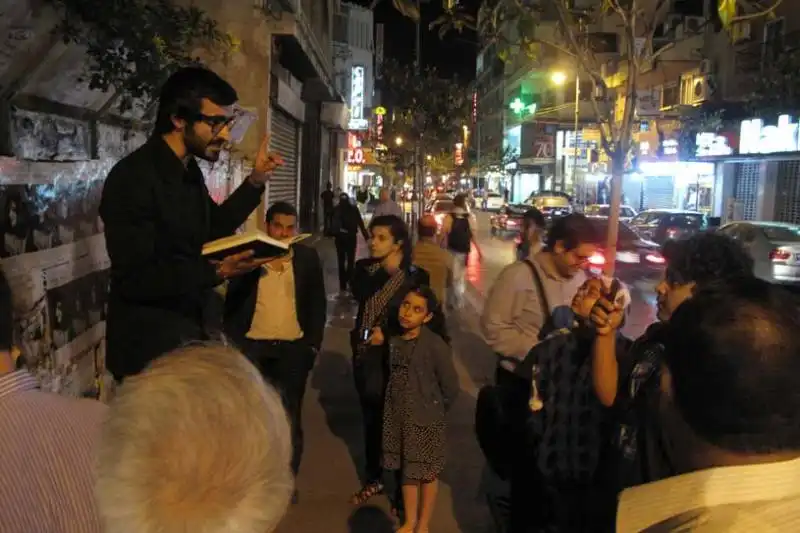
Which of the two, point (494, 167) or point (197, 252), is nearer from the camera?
point (197, 252)

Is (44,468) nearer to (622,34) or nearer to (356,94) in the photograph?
(622,34)

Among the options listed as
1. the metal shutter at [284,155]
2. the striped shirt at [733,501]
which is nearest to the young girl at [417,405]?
the striped shirt at [733,501]

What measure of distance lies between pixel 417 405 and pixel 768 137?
27.2 m

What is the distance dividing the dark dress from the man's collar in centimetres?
324

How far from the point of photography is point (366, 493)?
554cm

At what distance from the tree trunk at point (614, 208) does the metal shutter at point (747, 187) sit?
27.7 m

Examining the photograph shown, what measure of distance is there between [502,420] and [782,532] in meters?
2.70

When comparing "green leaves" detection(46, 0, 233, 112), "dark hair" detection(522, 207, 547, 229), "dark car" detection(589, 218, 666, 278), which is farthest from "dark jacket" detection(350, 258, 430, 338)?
"dark car" detection(589, 218, 666, 278)

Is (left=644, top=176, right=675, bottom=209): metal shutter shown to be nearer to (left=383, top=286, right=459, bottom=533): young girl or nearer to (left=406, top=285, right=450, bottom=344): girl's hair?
(left=406, top=285, right=450, bottom=344): girl's hair

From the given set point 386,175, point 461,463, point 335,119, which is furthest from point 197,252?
point 386,175

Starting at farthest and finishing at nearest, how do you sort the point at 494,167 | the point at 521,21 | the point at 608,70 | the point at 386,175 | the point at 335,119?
the point at 494,167 → the point at 386,175 → the point at 608,70 → the point at 335,119 → the point at 521,21

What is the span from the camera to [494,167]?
7119 cm

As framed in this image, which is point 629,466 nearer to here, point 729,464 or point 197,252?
point 729,464

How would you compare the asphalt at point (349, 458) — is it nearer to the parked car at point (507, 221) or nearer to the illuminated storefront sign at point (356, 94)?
the parked car at point (507, 221)
